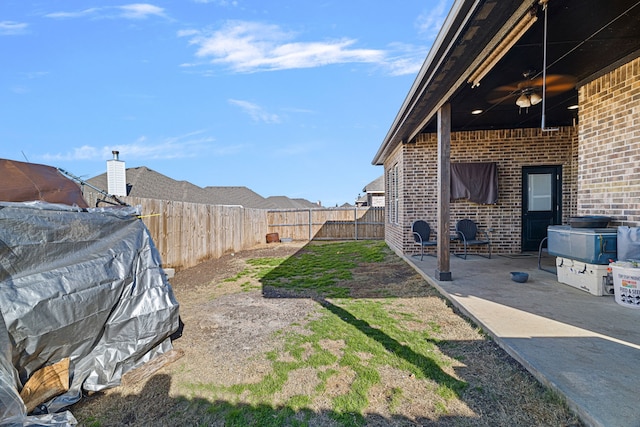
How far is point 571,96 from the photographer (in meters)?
4.94

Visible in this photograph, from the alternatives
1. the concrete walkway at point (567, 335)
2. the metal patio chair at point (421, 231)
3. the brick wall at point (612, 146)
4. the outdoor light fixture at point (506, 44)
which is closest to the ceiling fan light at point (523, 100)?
the brick wall at point (612, 146)

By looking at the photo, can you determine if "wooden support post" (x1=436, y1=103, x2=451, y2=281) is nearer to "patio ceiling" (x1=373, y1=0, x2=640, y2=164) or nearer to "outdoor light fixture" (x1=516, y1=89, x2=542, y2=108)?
"patio ceiling" (x1=373, y1=0, x2=640, y2=164)

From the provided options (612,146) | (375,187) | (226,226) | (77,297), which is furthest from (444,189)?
(375,187)

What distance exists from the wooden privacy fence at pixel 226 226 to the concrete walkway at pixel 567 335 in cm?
514

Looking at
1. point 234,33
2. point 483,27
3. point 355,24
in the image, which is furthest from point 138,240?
point 355,24

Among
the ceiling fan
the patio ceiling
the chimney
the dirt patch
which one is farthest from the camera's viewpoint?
the chimney

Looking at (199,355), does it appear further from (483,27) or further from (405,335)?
(483,27)

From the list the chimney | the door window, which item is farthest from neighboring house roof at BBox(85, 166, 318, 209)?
the door window

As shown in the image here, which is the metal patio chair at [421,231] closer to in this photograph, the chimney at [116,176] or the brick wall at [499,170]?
the brick wall at [499,170]

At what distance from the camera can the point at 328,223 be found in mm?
14578

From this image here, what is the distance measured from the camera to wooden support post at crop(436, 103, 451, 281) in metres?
4.52

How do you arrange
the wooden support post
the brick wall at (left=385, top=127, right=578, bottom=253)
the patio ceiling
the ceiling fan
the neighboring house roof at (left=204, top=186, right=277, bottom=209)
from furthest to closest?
the neighboring house roof at (left=204, top=186, right=277, bottom=209) < the brick wall at (left=385, top=127, right=578, bottom=253) < the wooden support post < the ceiling fan < the patio ceiling

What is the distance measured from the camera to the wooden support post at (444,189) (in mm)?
4523

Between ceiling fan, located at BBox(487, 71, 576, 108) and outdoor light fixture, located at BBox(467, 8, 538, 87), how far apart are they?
3.36ft
